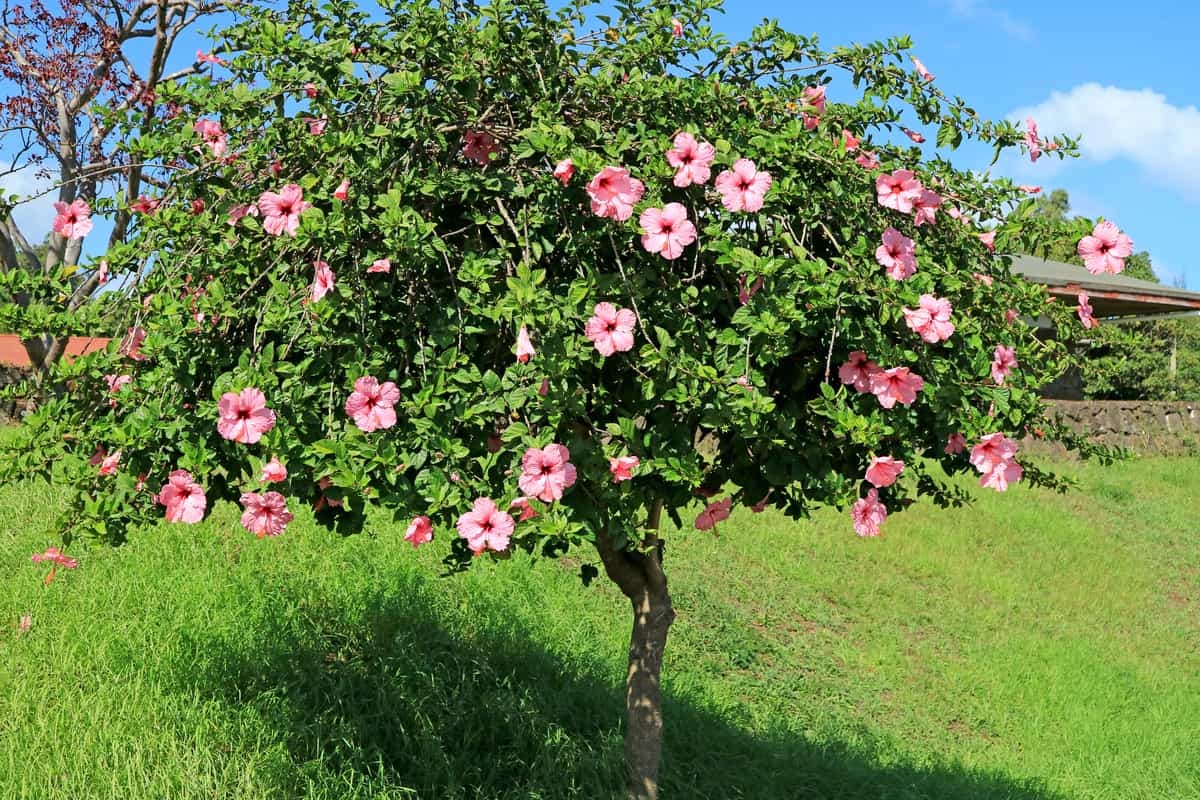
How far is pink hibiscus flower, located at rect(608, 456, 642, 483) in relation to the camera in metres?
2.54

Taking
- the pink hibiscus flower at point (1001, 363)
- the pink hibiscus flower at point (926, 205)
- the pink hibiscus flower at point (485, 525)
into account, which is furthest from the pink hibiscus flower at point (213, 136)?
the pink hibiscus flower at point (1001, 363)

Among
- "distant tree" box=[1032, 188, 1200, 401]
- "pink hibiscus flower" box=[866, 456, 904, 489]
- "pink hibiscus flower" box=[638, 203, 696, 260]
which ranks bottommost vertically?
"pink hibiscus flower" box=[866, 456, 904, 489]

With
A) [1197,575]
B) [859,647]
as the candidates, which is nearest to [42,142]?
[859,647]

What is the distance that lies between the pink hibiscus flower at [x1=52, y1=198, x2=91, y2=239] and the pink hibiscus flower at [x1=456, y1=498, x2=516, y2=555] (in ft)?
5.09

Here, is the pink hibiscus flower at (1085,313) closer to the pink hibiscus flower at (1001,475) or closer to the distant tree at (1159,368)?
the pink hibiscus flower at (1001,475)

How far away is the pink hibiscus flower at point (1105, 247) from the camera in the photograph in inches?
116

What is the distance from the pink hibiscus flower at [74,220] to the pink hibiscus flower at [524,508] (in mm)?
1592

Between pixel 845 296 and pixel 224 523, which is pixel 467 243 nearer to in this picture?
pixel 845 296

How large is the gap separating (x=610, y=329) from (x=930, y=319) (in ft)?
2.68

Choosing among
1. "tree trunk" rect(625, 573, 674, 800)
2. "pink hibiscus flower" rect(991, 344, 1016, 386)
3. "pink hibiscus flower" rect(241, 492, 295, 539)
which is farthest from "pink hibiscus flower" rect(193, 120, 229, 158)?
"pink hibiscus flower" rect(991, 344, 1016, 386)

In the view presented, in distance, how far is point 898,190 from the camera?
2.83 meters

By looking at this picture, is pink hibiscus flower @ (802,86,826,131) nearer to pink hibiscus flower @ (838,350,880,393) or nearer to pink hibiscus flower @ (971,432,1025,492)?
pink hibiscus flower @ (838,350,880,393)

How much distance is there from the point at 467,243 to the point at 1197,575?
10.7 metres

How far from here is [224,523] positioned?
6980 millimetres
